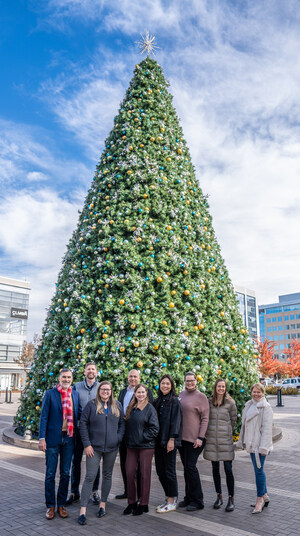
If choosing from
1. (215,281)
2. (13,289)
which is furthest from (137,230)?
(13,289)

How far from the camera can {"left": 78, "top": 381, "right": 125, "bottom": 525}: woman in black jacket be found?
4.71 m

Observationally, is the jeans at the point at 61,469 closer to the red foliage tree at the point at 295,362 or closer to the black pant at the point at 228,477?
the black pant at the point at 228,477

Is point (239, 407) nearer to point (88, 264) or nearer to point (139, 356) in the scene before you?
point (139, 356)

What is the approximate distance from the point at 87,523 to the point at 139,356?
11.3ft

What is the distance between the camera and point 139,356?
7.68m

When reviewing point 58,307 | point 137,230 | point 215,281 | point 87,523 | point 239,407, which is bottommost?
point 87,523

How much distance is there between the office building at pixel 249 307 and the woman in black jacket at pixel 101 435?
324 ft

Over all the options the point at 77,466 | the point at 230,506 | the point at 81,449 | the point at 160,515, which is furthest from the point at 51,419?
the point at 230,506

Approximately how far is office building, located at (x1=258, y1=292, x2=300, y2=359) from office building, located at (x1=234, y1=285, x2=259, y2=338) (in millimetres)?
7187

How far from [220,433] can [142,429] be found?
1.05 meters

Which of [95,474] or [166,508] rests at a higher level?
[95,474]

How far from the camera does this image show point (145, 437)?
4.77m

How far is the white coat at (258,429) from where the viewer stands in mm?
4934

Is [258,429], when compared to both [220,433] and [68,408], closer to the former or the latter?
[220,433]
